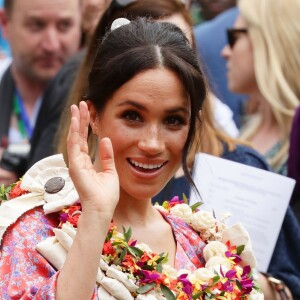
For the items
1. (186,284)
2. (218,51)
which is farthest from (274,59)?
(186,284)

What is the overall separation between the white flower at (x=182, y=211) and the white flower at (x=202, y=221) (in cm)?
2

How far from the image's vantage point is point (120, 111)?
10.9ft

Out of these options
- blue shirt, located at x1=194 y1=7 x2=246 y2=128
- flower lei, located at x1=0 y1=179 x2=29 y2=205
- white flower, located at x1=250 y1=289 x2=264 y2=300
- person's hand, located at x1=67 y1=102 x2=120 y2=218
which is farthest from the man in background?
person's hand, located at x1=67 y1=102 x2=120 y2=218

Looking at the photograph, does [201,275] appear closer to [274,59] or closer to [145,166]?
[145,166]

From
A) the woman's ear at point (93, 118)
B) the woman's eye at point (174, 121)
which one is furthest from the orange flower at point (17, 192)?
the woman's eye at point (174, 121)

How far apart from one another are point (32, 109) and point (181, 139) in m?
3.10

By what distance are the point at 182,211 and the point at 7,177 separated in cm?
162

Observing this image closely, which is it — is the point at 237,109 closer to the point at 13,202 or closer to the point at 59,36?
the point at 59,36

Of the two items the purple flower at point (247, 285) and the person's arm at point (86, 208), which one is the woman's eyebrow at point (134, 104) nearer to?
the person's arm at point (86, 208)

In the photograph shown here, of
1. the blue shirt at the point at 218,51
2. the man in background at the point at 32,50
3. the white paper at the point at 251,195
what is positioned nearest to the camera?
the white paper at the point at 251,195

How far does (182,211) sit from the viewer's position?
378 cm

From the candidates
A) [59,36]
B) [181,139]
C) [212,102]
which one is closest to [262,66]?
[212,102]

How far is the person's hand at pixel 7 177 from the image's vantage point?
16.9 ft

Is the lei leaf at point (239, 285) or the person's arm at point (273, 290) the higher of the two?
the lei leaf at point (239, 285)
